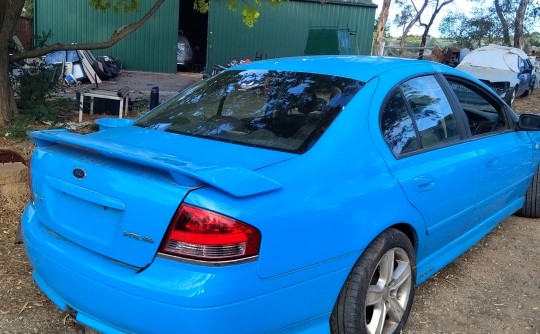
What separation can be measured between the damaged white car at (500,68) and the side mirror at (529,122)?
10847mm

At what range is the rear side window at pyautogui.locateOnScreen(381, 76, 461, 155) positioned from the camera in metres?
2.89

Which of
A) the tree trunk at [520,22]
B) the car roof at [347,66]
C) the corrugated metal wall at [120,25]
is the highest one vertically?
the tree trunk at [520,22]

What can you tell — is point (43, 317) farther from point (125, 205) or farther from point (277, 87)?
point (277, 87)

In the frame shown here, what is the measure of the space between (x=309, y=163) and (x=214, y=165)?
0.43m

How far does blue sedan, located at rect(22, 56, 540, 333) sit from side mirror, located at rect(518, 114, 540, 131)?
2.42 feet

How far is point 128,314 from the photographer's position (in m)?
2.08

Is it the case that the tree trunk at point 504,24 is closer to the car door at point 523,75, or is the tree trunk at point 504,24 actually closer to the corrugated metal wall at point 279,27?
the corrugated metal wall at point 279,27

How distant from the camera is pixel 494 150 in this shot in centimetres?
372

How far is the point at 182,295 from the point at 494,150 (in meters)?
2.66

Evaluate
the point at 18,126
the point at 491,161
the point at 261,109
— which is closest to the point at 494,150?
the point at 491,161

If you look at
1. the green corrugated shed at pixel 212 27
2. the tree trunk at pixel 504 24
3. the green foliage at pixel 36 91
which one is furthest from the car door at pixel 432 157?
the tree trunk at pixel 504 24

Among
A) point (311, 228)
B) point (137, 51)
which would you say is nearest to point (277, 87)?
point (311, 228)

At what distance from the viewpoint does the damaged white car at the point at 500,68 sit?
593 inches

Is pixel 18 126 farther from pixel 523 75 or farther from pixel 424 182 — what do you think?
pixel 523 75
